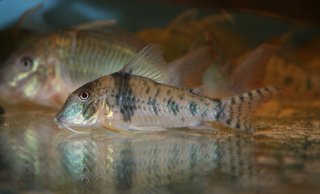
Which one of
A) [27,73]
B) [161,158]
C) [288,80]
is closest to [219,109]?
[161,158]

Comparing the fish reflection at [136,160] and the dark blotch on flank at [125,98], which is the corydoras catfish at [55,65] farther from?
the fish reflection at [136,160]

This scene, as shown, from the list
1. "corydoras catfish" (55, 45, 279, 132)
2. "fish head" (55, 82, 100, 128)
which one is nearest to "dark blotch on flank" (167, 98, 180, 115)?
"corydoras catfish" (55, 45, 279, 132)

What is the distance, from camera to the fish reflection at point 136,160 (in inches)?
64.9

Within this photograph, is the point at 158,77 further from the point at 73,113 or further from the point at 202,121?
the point at 73,113

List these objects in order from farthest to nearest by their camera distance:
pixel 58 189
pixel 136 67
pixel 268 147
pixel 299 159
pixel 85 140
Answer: pixel 136 67, pixel 85 140, pixel 268 147, pixel 299 159, pixel 58 189

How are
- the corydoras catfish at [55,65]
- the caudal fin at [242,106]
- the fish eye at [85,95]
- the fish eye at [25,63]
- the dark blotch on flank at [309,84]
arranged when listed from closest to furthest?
the caudal fin at [242,106] → the fish eye at [85,95] → the corydoras catfish at [55,65] → the fish eye at [25,63] → the dark blotch on flank at [309,84]

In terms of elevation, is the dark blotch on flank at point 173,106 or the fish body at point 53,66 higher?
the fish body at point 53,66

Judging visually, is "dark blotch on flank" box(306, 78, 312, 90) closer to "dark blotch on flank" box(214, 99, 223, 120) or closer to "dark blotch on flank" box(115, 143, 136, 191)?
"dark blotch on flank" box(214, 99, 223, 120)

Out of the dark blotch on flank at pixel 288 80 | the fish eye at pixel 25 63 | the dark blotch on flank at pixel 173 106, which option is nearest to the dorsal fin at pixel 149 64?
the dark blotch on flank at pixel 173 106

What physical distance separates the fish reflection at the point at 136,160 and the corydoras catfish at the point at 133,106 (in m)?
0.10

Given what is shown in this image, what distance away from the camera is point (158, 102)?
8.82 feet

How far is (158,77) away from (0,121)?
4.22 ft

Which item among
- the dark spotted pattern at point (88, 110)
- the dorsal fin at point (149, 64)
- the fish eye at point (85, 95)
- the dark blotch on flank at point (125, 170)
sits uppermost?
the dorsal fin at point (149, 64)

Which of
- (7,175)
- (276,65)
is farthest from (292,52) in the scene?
(7,175)
